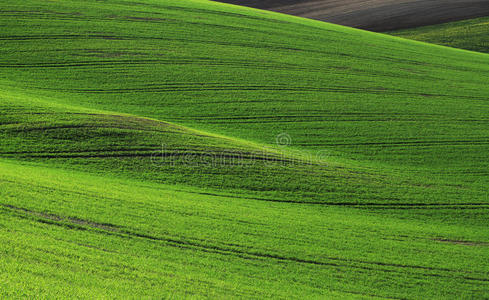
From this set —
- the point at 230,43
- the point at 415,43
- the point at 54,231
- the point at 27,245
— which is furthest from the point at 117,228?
the point at 415,43

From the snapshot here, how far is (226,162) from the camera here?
14047mm

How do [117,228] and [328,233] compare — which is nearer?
[117,228]

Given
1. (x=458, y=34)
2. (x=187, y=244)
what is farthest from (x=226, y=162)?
(x=458, y=34)

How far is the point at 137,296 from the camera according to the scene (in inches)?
319

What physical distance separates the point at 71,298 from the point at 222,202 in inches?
217

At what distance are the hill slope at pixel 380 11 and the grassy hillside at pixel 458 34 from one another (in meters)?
0.95

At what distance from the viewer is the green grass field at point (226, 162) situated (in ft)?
31.2

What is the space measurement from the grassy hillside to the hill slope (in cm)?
95

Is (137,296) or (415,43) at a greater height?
(415,43)

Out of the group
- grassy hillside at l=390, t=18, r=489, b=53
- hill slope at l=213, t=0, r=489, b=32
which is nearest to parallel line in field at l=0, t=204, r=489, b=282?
grassy hillside at l=390, t=18, r=489, b=53

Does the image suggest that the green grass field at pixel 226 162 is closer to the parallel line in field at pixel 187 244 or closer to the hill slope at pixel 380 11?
the parallel line in field at pixel 187 244

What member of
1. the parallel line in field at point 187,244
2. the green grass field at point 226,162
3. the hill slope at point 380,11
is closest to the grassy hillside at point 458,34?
the hill slope at point 380,11

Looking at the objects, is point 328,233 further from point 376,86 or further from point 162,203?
point 376,86

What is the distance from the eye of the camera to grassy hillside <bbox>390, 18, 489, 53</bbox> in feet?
105
